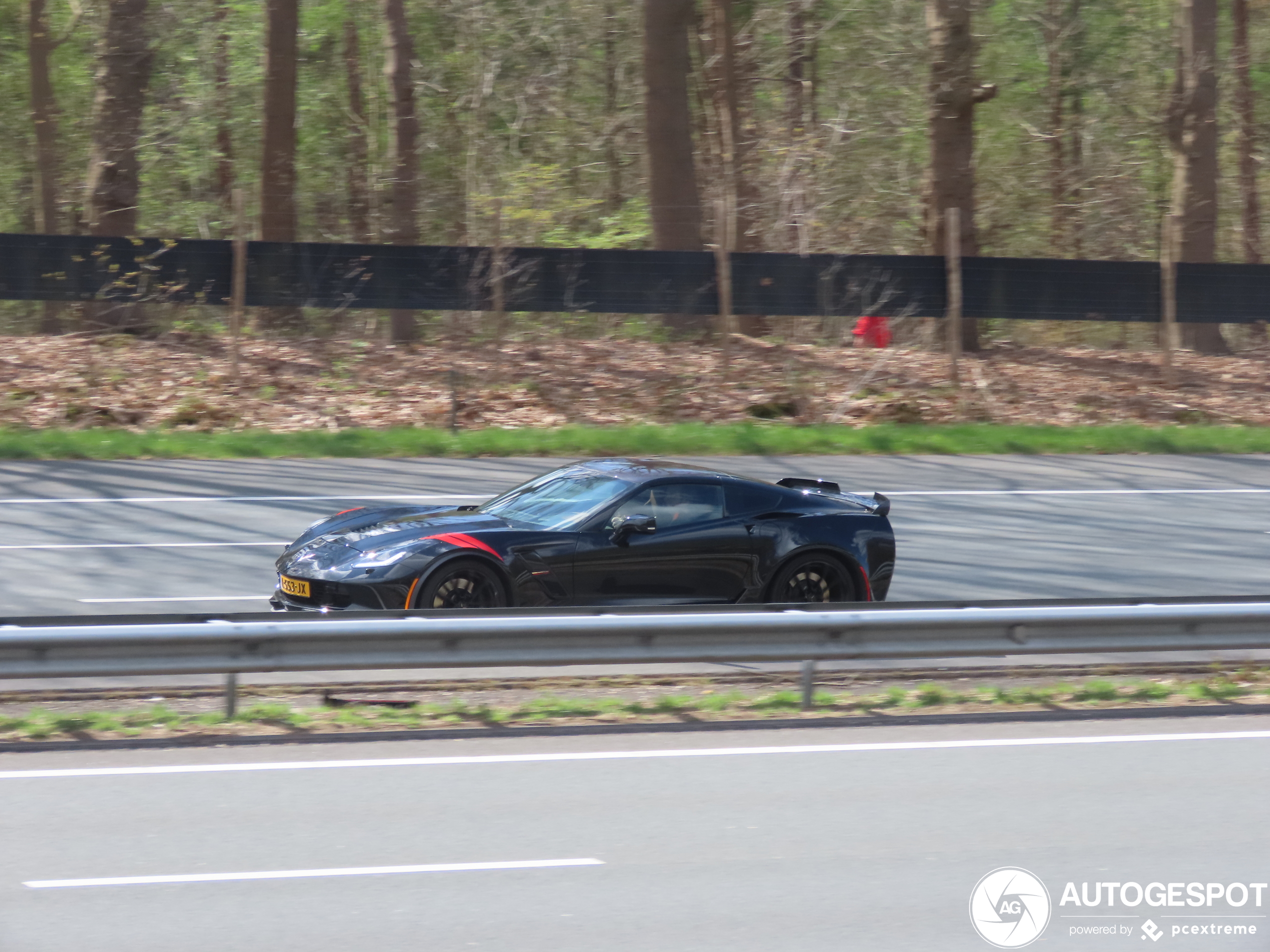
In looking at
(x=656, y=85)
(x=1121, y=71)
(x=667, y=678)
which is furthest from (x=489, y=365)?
(x=1121, y=71)

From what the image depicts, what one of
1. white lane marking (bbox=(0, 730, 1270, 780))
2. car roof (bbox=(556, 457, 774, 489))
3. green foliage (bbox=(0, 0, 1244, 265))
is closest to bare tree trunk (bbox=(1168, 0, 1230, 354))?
green foliage (bbox=(0, 0, 1244, 265))

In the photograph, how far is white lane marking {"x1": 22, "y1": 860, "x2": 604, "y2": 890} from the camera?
16.8 feet

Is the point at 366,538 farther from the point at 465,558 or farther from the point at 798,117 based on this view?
the point at 798,117

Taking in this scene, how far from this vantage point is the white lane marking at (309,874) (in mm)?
5117

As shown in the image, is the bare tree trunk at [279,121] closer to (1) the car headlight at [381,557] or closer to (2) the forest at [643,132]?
(2) the forest at [643,132]

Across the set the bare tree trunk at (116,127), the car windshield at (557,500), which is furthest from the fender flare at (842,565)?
the bare tree trunk at (116,127)

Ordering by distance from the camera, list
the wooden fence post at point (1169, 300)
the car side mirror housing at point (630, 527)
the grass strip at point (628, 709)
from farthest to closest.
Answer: the wooden fence post at point (1169, 300), the car side mirror housing at point (630, 527), the grass strip at point (628, 709)

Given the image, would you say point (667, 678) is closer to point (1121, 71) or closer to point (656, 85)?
point (656, 85)

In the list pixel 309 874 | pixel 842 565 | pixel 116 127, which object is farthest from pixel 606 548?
pixel 116 127

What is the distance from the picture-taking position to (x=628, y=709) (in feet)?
26.1

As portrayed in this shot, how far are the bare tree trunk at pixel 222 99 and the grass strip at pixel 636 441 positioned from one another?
40.1 feet

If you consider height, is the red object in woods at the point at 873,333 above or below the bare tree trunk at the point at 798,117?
below

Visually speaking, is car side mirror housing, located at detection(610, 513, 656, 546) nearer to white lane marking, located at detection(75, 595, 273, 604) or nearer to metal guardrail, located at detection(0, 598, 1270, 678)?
metal guardrail, located at detection(0, 598, 1270, 678)

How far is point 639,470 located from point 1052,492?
24.3 ft
